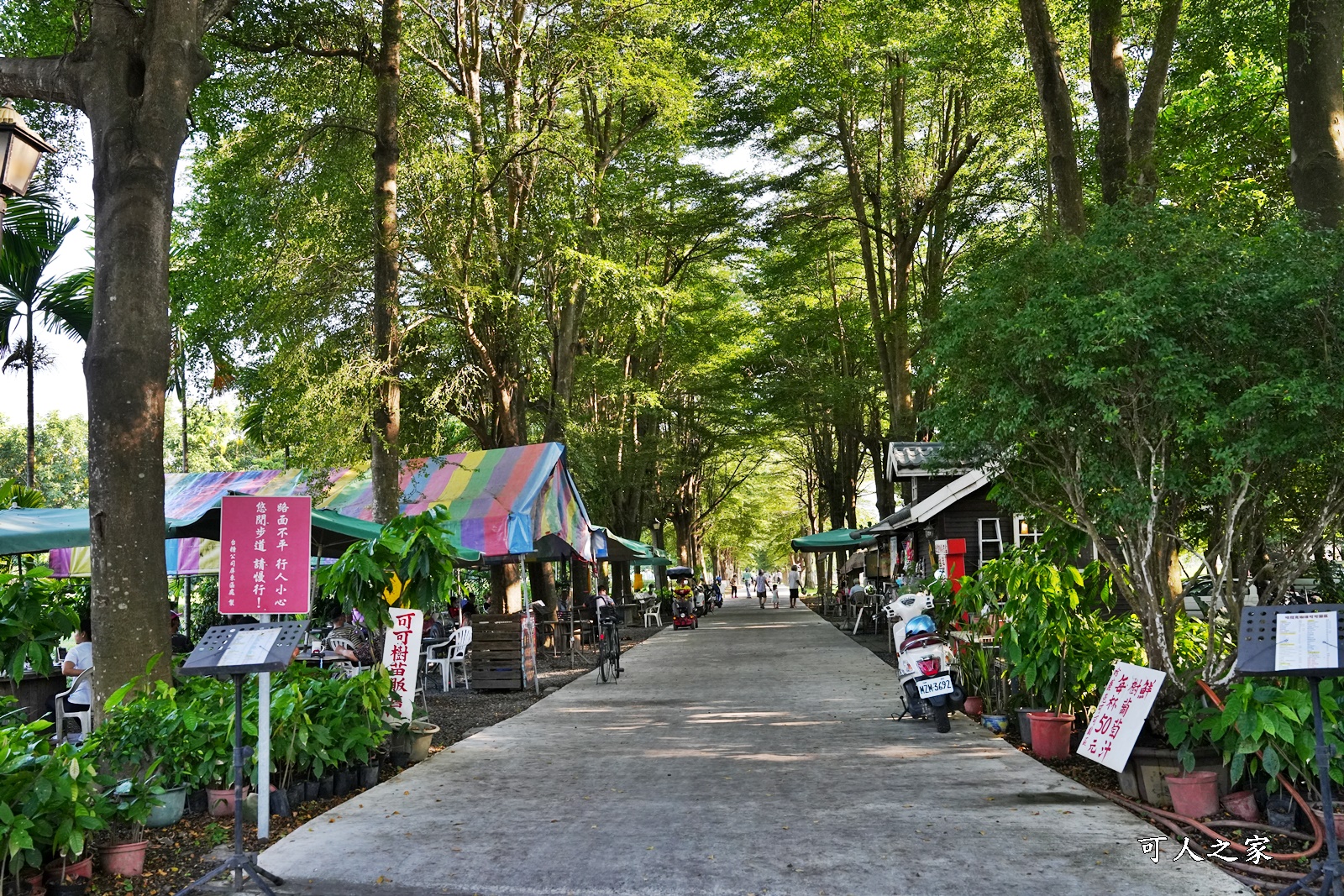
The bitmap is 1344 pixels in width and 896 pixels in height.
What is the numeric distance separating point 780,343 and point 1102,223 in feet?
80.8

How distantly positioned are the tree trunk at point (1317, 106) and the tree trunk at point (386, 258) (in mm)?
9784

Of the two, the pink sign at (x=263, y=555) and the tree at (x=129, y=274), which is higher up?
the tree at (x=129, y=274)

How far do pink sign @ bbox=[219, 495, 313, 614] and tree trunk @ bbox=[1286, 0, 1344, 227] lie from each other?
28.4 feet

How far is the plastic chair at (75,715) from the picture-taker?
833cm

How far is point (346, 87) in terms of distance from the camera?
584 inches

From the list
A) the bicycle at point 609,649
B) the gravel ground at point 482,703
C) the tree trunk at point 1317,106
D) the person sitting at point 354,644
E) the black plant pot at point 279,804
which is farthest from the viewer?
the bicycle at point 609,649

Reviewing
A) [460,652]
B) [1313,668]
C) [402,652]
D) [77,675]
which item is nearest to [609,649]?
[460,652]

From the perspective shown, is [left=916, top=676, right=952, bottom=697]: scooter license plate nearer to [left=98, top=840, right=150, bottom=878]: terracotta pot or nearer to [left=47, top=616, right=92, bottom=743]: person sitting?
[left=98, top=840, right=150, bottom=878]: terracotta pot

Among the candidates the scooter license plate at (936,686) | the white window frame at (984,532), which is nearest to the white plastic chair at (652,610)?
the white window frame at (984,532)

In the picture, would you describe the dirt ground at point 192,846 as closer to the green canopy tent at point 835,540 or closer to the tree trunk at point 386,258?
the tree trunk at point 386,258

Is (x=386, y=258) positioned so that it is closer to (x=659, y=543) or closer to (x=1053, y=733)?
(x=1053, y=733)

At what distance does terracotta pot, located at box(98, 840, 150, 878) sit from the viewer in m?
5.68

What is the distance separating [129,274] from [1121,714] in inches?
315

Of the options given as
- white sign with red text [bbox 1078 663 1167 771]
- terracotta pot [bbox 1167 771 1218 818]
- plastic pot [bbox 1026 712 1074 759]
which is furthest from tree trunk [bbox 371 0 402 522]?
terracotta pot [bbox 1167 771 1218 818]
